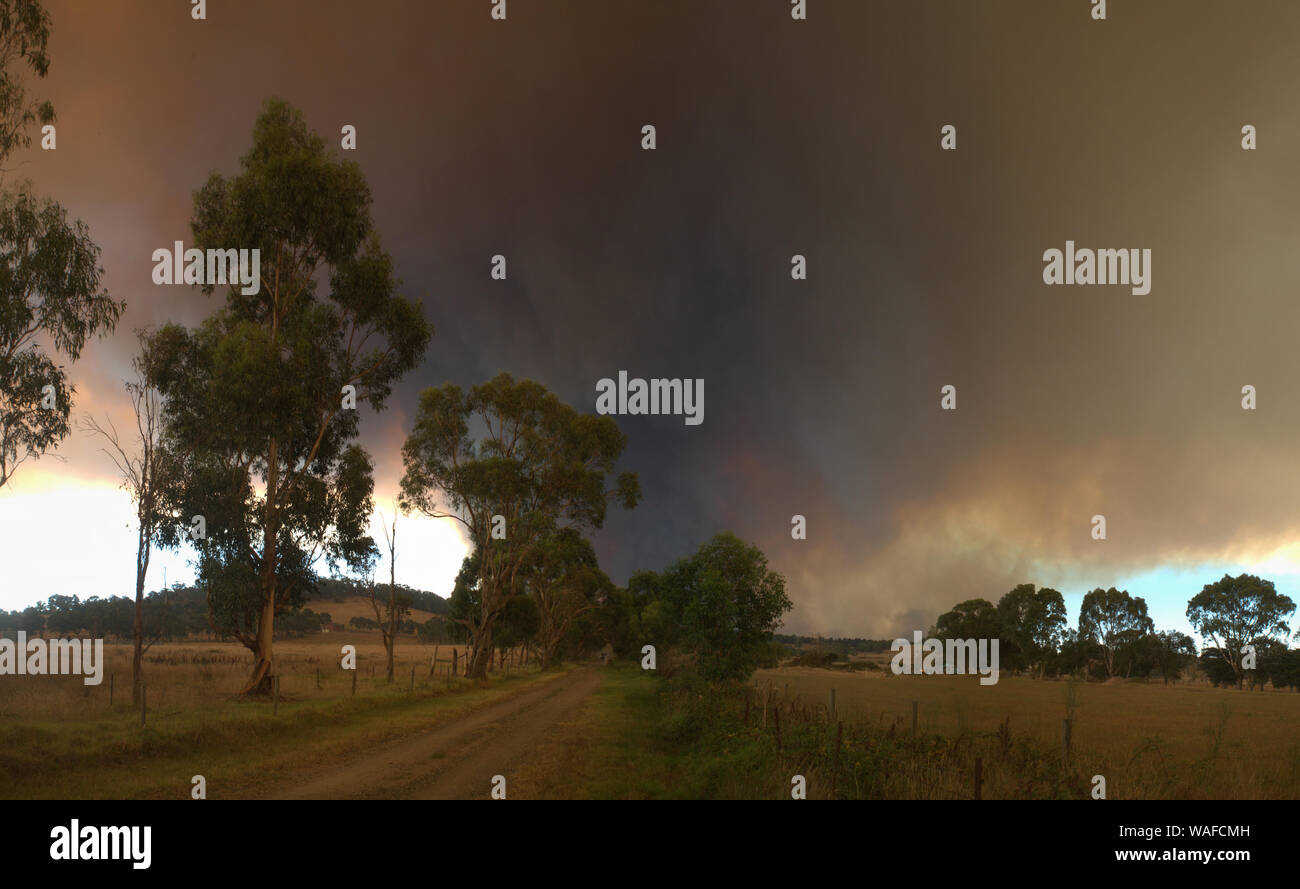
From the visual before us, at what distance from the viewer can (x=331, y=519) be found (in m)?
29.8

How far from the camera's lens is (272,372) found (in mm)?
24797

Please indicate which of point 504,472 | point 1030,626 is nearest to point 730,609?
point 504,472

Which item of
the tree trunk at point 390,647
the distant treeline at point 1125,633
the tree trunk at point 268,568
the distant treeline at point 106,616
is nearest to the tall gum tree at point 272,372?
the tree trunk at point 268,568

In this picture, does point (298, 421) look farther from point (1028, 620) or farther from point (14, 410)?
point (1028, 620)

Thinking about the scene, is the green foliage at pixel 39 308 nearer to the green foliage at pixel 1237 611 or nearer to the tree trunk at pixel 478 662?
the tree trunk at pixel 478 662

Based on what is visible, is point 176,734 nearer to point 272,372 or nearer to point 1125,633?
point 272,372

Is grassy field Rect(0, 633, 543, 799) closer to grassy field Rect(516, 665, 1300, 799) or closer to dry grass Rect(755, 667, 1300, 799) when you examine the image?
grassy field Rect(516, 665, 1300, 799)

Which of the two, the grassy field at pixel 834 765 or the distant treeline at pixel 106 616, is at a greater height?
the grassy field at pixel 834 765

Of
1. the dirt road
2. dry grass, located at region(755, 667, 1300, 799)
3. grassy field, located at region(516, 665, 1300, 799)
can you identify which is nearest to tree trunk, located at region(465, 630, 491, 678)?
the dirt road

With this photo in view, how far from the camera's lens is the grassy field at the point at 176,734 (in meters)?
11.8

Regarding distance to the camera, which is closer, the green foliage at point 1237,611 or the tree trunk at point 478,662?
the tree trunk at point 478,662

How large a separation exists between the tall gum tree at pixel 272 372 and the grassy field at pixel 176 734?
4.55 m
